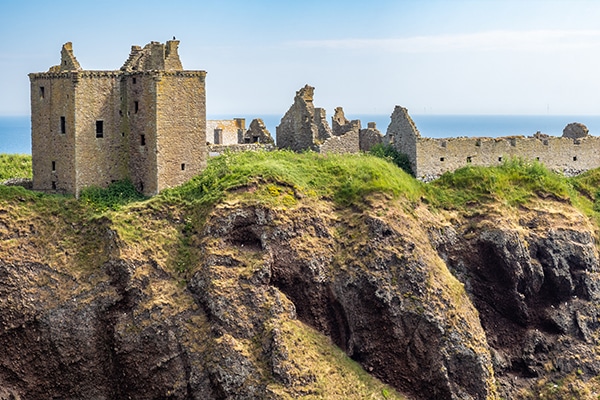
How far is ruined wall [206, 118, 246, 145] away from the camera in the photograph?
5697cm

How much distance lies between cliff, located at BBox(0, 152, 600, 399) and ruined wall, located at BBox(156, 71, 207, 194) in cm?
79

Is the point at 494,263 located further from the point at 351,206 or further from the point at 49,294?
the point at 49,294

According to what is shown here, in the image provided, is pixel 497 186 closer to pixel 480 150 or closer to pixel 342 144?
pixel 480 150

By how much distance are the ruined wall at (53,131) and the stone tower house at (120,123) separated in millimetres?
40

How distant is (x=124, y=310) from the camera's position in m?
42.3

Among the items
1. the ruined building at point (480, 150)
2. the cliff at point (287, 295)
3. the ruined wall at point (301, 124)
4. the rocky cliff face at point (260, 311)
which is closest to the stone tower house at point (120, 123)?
the cliff at point (287, 295)

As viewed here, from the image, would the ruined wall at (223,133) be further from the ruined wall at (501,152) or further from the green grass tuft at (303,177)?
the ruined wall at (501,152)

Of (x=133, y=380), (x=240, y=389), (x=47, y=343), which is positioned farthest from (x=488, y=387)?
(x=47, y=343)

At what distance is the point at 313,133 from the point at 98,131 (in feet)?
35.5

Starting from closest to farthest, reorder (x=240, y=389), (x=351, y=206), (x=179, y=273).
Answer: (x=240, y=389) < (x=179, y=273) < (x=351, y=206)

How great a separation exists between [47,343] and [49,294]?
1.78m

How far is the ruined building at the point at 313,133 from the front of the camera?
53250 millimetres

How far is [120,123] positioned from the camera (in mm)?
47188

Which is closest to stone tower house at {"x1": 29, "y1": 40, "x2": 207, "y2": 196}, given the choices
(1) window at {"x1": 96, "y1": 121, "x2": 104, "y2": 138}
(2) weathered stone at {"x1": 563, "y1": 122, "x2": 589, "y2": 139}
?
(1) window at {"x1": 96, "y1": 121, "x2": 104, "y2": 138}
